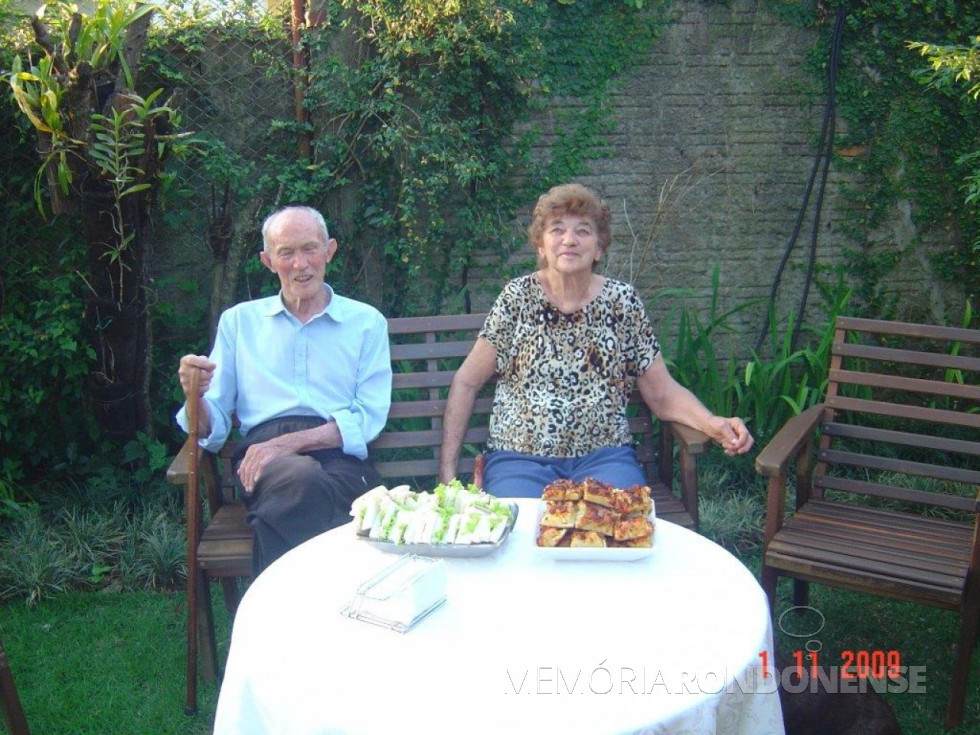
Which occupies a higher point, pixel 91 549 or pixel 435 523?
pixel 435 523

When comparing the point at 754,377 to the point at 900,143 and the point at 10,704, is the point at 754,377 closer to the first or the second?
the point at 900,143

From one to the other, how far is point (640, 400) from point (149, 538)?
84.3 inches

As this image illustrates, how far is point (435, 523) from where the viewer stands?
6.89 ft

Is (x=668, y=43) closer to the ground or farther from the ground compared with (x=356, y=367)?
farther from the ground

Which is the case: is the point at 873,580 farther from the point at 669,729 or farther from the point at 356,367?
the point at 356,367

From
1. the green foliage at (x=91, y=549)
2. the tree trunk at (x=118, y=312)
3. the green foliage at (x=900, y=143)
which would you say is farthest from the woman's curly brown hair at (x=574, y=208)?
the green foliage at (x=900, y=143)

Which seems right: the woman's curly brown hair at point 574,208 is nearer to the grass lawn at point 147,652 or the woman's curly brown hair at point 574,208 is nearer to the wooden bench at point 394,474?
the wooden bench at point 394,474

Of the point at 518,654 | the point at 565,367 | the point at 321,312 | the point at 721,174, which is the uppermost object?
the point at 721,174

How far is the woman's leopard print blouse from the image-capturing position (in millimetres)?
3129

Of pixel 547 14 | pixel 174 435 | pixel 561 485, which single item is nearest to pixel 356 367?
pixel 561 485

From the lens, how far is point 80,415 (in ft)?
14.4

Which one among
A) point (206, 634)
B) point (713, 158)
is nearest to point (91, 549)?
point (206, 634)

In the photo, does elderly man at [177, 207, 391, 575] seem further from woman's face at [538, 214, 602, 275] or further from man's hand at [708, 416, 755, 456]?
man's hand at [708, 416, 755, 456]

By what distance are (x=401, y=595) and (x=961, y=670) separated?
6.22ft
